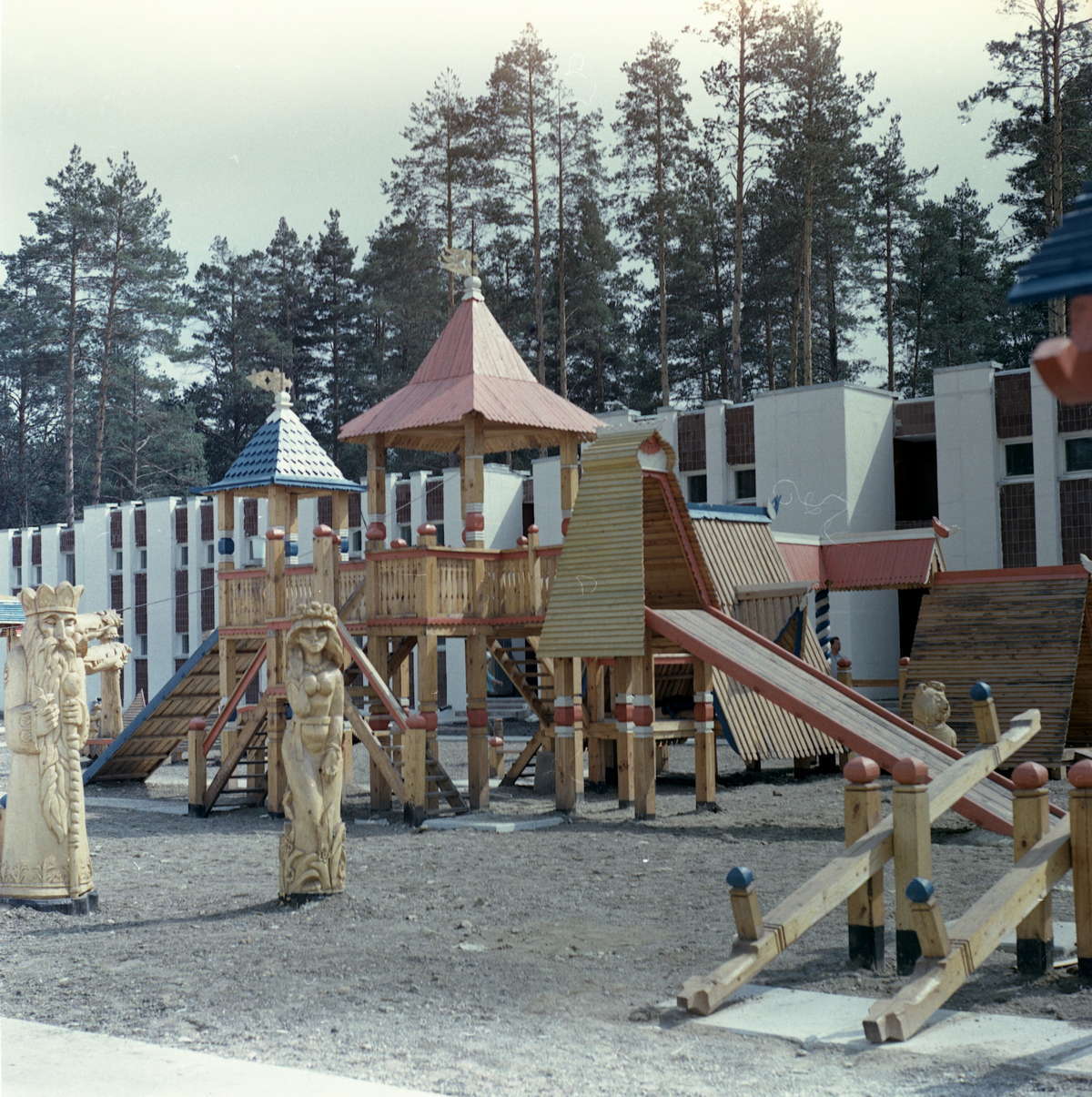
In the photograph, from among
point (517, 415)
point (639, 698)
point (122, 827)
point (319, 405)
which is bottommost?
point (122, 827)

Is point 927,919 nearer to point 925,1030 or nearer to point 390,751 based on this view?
point 925,1030

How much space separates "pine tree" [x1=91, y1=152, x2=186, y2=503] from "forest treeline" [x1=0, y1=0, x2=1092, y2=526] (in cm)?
11

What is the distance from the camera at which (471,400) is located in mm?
19250

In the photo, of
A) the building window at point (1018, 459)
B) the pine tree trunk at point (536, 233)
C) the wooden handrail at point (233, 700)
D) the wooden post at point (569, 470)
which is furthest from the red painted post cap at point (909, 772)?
the pine tree trunk at point (536, 233)

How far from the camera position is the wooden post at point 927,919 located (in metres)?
7.32

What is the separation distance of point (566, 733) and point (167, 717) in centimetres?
856

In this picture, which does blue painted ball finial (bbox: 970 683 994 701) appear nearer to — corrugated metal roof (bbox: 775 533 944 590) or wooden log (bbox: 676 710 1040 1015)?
wooden log (bbox: 676 710 1040 1015)

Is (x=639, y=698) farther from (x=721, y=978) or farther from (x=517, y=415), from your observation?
(x=721, y=978)

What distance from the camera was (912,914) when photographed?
24.3 ft

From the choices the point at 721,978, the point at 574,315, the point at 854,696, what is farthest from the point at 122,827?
the point at 574,315

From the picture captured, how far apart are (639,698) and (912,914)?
9529mm

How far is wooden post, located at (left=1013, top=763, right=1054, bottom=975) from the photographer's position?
8.36 m

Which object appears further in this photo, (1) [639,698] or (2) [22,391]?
(2) [22,391]

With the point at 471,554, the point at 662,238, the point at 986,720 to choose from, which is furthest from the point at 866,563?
the point at 662,238
